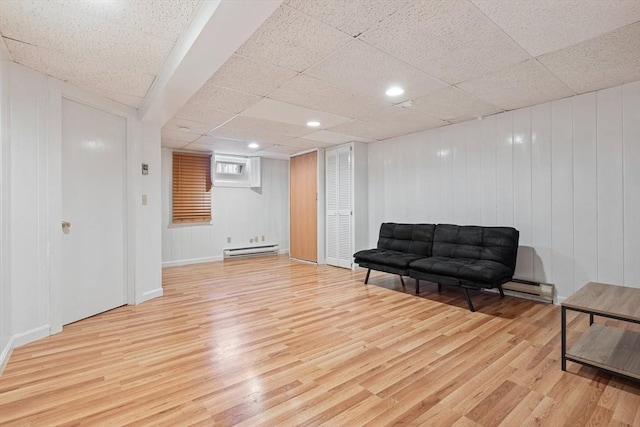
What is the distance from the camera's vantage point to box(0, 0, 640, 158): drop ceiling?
186 cm

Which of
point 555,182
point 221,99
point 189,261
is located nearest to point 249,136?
point 221,99

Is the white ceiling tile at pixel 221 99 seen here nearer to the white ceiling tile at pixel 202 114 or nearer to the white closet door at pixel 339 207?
the white ceiling tile at pixel 202 114

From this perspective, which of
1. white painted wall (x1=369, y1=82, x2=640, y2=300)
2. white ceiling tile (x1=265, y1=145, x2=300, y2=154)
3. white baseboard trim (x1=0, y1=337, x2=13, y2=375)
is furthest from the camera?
white ceiling tile (x1=265, y1=145, x2=300, y2=154)

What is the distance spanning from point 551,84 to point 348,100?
1960mm

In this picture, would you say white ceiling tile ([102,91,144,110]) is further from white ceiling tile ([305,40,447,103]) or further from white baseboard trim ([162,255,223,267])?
white baseboard trim ([162,255,223,267])

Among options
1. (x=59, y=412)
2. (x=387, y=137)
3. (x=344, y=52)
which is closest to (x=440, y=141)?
(x=387, y=137)

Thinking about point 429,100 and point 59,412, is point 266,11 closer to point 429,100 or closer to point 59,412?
point 429,100

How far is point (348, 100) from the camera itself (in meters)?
3.38

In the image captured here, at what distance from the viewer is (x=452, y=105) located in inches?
140

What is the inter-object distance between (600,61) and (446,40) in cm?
145

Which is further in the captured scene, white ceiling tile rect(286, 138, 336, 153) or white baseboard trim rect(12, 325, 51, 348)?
white ceiling tile rect(286, 138, 336, 153)

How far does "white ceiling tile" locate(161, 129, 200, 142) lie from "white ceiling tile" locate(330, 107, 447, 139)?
2302 millimetres

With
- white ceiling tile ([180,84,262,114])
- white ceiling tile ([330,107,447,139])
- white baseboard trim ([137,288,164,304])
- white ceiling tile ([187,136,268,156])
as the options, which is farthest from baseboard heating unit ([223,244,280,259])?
white ceiling tile ([180,84,262,114])

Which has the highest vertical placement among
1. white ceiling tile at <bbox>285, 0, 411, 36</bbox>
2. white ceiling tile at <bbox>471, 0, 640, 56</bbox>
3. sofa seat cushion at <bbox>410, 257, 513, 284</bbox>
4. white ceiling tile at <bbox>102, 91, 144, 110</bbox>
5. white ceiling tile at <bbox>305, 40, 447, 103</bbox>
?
white ceiling tile at <bbox>102, 91, 144, 110</bbox>
